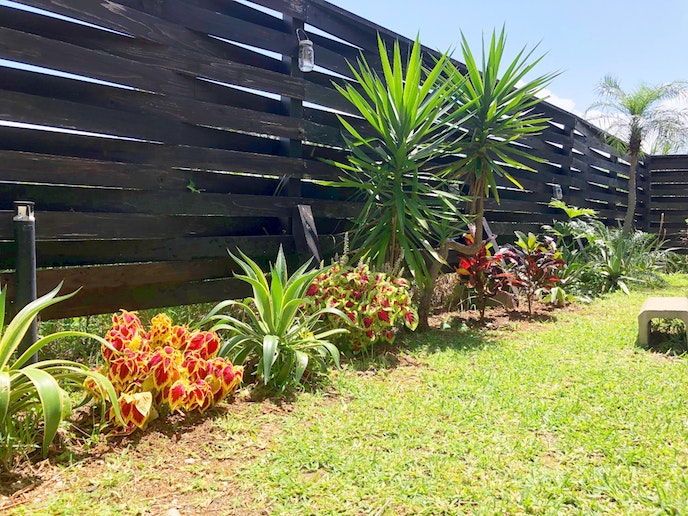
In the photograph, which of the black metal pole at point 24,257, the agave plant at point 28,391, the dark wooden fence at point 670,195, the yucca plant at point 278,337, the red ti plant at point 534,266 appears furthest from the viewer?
the dark wooden fence at point 670,195

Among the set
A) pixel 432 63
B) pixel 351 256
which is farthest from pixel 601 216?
pixel 351 256

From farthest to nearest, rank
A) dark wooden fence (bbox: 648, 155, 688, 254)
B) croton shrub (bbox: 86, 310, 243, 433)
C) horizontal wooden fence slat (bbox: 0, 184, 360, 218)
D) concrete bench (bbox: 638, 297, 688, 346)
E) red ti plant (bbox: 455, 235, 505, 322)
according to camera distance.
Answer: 1. dark wooden fence (bbox: 648, 155, 688, 254)
2. red ti plant (bbox: 455, 235, 505, 322)
3. concrete bench (bbox: 638, 297, 688, 346)
4. horizontal wooden fence slat (bbox: 0, 184, 360, 218)
5. croton shrub (bbox: 86, 310, 243, 433)

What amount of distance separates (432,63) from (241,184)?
2.54 meters

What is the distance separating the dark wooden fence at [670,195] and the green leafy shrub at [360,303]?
9444mm

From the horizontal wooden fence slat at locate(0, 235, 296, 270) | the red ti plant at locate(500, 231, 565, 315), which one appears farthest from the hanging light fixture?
the red ti plant at locate(500, 231, 565, 315)

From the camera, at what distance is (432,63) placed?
15.5ft

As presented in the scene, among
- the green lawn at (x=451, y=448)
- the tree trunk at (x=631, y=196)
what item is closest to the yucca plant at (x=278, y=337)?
the green lawn at (x=451, y=448)

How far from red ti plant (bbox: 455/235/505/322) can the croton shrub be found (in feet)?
7.67

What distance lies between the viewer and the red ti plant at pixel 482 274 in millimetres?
3895

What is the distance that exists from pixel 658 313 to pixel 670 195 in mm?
8811

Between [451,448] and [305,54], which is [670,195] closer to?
[305,54]

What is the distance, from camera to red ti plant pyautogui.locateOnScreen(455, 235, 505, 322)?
3.89 meters

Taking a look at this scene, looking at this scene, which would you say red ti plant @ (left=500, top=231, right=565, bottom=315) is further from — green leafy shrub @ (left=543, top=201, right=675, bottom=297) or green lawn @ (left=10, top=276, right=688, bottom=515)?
green lawn @ (left=10, top=276, right=688, bottom=515)

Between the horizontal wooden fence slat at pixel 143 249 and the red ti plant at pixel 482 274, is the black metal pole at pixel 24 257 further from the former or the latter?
the red ti plant at pixel 482 274
